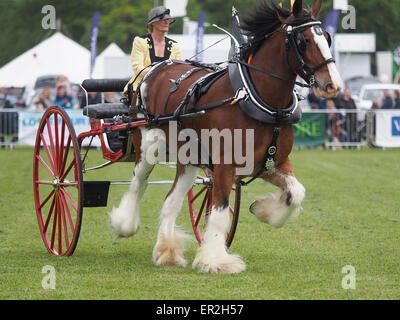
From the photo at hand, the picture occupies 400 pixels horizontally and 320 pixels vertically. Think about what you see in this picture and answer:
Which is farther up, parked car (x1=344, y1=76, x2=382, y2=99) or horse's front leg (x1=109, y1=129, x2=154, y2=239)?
parked car (x1=344, y1=76, x2=382, y2=99)

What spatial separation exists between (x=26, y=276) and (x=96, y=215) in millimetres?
4165

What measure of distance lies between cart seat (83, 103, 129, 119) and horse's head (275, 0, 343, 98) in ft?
7.29

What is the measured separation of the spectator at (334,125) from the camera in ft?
71.4

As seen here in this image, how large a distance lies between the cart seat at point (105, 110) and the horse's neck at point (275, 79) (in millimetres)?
1905

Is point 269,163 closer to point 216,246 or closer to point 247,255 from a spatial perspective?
point 216,246

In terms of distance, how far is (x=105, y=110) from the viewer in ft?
25.9

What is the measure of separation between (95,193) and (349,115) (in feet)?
49.1

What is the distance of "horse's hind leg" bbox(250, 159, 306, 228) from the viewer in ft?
21.8

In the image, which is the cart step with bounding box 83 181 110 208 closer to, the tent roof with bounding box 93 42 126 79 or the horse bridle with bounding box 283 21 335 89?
the horse bridle with bounding box 283 21 335 89

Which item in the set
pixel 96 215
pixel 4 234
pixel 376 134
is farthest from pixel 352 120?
pixel 4 234

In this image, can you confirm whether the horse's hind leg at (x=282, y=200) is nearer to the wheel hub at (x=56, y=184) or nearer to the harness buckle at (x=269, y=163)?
the harness buckle at (x=269, y=163)

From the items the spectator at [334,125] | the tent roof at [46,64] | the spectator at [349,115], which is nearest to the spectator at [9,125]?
the spectator at [334,125]

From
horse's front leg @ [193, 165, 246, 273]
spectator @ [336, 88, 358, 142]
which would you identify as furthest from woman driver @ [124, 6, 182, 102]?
spectator @ [336, 88, 358, 142]
